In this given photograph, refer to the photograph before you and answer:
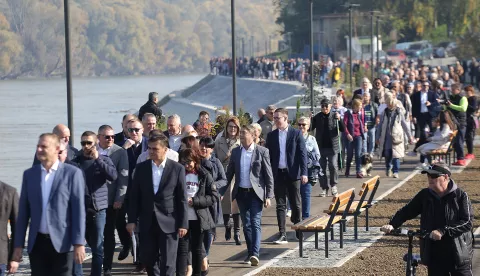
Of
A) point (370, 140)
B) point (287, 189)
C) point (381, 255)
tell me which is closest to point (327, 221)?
point (381, 255)

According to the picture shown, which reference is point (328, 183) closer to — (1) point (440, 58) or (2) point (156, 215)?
(2) point (156, 215)

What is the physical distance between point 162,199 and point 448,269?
266cm

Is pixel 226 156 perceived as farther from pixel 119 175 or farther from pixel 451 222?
pixel 451 222

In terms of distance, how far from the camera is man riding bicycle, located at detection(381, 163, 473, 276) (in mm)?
9250

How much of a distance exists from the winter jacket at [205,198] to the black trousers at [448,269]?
2.90m

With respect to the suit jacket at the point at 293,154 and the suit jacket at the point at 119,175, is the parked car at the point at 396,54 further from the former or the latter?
the suit jacket at the point at 119,175

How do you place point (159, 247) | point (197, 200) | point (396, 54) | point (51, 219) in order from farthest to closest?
1. point (396, 54)
2. point (197, 200)
3. point (159, 247)
4. point (51, 219)

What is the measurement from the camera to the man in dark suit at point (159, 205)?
34.6 feet

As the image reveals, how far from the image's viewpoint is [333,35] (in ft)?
347

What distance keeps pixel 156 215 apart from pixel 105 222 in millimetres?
1968

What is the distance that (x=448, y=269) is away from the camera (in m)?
9.36

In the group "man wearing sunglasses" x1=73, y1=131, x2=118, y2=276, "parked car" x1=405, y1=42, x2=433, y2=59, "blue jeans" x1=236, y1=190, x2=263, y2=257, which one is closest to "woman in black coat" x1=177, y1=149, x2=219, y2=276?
"man wearing sunglasses" x1=73, y1=131, x2=118, y2=276

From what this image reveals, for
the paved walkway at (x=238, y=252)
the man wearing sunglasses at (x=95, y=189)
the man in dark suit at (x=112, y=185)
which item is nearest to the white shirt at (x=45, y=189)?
the man wearing sunglasses at (x=95, y=189)

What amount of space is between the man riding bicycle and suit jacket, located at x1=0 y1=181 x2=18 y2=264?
2.99 meters
